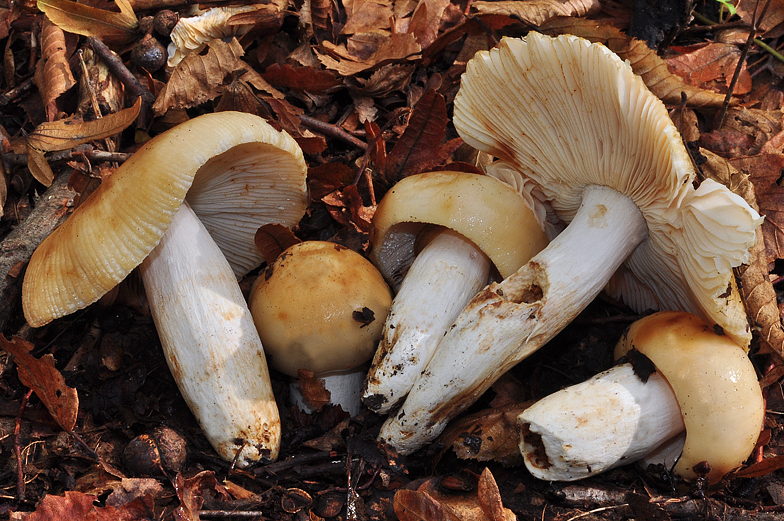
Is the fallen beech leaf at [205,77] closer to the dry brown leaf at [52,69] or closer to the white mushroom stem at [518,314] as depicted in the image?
the dry brown leaf at [52,69]

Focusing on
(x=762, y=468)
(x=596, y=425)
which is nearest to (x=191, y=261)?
(x=596, y=425)

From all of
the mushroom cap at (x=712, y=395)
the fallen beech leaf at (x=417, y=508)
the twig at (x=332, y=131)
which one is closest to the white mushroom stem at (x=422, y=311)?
the fallen beech leaf at (x=417, y=508)

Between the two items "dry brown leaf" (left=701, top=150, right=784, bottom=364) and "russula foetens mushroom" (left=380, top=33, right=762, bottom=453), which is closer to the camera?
"russula foetens mushroom" (left=380, top=33, right=762, bottom=453)

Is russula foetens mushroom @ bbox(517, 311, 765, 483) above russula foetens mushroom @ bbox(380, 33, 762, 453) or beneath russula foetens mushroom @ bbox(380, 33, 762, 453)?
beneath

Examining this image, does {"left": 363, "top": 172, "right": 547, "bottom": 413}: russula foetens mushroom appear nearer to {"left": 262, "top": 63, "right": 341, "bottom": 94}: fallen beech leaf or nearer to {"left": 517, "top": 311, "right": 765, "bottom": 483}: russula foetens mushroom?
{"left": 517, "top": 311, "right": 765, "bottom": 483}: russula foetens mushroom

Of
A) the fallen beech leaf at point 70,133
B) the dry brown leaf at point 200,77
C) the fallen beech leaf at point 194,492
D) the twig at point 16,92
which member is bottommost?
the fallen beech leaf at point 194,492

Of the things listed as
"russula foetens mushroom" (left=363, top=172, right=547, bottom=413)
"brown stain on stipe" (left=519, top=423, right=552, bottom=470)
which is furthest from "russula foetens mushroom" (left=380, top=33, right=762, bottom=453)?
"brown stain on stipe" (left=519, top=423, right=552, bottom=470)

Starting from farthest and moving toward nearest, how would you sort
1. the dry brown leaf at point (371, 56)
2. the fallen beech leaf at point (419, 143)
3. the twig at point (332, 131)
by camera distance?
1. the dry brown leaf at point (371, 56)
2. the twig at point (332, 131)
3. the fallen beech leaf at point (419, 143)
